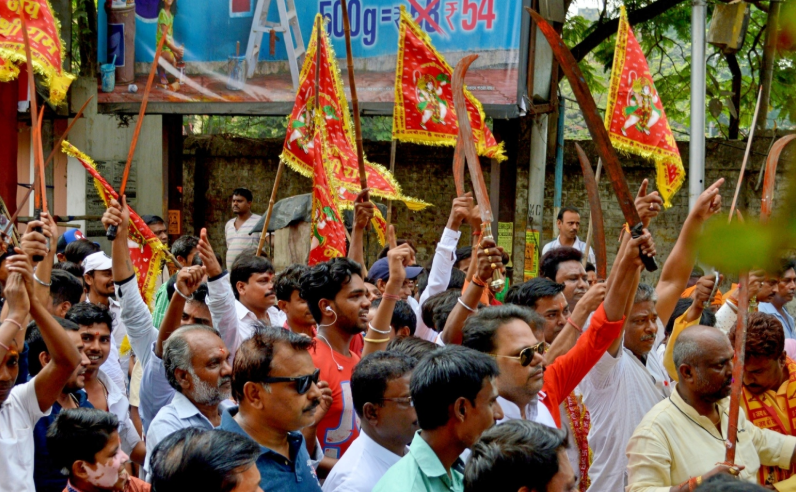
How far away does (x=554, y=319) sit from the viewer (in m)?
4.44

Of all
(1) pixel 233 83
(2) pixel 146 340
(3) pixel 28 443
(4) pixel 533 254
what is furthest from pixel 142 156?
(3) pixel 28 443

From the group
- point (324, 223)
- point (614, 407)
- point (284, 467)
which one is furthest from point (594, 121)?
point (324, 223)

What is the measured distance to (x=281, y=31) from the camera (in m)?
9.77

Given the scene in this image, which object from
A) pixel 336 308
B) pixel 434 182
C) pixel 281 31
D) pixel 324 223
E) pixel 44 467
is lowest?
pixel 44 467

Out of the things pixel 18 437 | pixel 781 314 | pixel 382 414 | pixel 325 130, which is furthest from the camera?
pixel 325 130

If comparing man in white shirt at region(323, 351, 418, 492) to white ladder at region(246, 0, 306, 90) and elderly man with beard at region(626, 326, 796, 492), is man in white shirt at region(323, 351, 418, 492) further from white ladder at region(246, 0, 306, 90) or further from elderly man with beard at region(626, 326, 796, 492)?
white ladder at region(246, 0, 306, 90)

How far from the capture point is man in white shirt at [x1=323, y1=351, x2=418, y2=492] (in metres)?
2.95

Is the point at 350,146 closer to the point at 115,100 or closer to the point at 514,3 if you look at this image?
the point at 514,3

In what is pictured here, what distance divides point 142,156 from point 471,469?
383 inches

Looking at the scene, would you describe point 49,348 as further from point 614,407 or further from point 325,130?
point 325,130

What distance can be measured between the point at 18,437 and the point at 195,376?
66 cm

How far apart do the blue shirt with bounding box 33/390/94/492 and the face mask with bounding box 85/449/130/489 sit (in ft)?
1.13

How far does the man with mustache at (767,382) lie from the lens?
3824mm

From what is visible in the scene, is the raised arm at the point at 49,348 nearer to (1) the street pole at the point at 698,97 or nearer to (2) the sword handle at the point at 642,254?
(2) the sword handle at the point at 642,254
